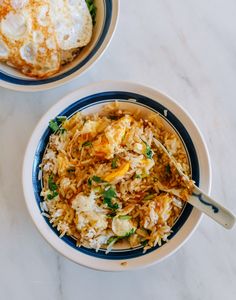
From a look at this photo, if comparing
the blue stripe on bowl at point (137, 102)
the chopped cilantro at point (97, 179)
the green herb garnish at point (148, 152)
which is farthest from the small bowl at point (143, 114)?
the chopped cilantro at point (97, 179)

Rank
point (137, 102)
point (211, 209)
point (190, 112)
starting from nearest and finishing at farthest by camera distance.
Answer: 1. point (211, 209)
2. point (137, 102)
3. point (190, 112)

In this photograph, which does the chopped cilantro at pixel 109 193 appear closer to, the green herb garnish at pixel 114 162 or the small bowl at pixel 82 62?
the green herb garnish at pixel 114 162

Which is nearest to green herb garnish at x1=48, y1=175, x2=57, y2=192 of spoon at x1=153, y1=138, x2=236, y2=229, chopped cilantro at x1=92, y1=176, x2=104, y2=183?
chopped cilantro at x1=92, y1=176, x2=104, y2=183

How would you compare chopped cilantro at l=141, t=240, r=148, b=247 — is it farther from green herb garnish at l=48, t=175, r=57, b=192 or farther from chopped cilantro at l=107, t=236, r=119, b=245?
green herb garnish at l=48, t=175, r=57, b=192

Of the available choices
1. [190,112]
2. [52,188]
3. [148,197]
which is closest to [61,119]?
[52,188]

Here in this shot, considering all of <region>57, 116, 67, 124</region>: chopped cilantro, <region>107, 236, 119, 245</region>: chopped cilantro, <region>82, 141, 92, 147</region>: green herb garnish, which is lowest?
<region>107, 236, 119, 245</region>: chopped cilantro

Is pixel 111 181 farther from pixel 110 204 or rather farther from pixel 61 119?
pixel 61 119
